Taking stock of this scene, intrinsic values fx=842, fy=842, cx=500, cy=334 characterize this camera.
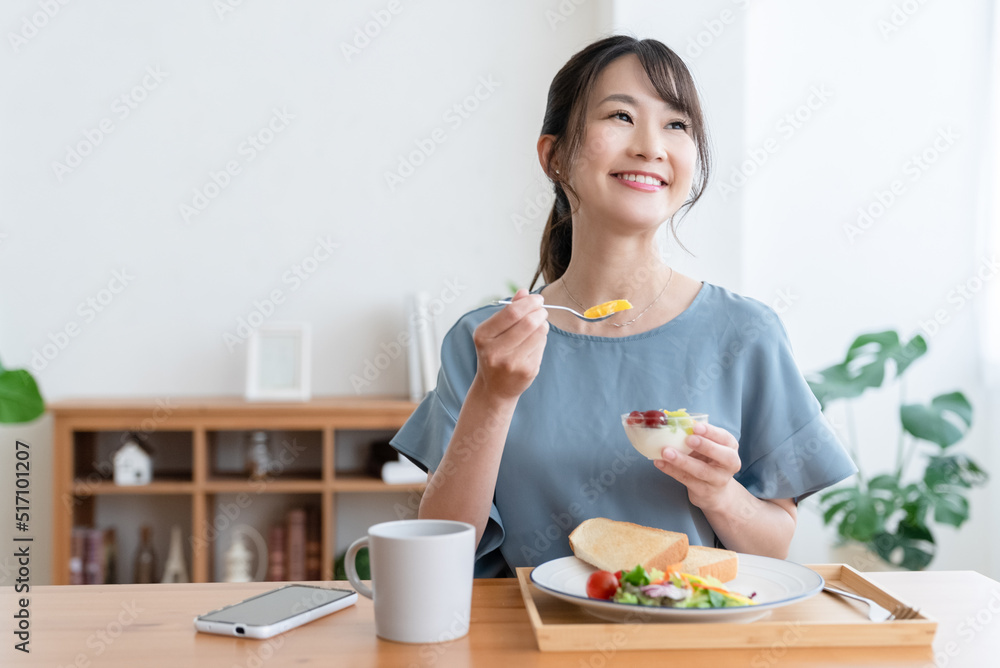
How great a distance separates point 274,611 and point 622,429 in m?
0.59

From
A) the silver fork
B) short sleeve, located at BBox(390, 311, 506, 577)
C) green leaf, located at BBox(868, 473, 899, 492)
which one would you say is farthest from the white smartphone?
green leaf, located at BBox(868, 473, 899, 492)

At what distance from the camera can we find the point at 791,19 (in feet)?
10.1

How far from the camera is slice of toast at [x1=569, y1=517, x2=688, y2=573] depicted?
3.15 feet

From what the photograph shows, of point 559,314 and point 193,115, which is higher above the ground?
point 193,115

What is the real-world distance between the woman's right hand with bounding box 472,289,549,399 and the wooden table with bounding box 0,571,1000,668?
0.83 ft

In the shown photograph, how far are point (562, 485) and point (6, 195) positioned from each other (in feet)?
9.02

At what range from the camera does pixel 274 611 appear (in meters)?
0.87

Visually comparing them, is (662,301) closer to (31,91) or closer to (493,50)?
(493,50)

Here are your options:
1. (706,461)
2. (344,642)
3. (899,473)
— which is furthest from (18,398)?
(899,473)

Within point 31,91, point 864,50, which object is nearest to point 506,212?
point 864,50

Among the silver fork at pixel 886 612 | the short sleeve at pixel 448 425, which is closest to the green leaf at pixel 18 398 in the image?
the short sleeve at pixel 448 425

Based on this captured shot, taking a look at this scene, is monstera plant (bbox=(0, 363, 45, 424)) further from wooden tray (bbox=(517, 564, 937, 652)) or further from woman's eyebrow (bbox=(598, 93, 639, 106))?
wooden tray (bbox=(517, 564, 937, 652))

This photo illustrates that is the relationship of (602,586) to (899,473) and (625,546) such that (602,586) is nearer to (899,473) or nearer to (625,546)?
(625,546)

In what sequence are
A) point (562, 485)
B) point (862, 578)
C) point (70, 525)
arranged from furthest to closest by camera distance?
point (70, 525) → point (562, 485) → point (862, 578)
